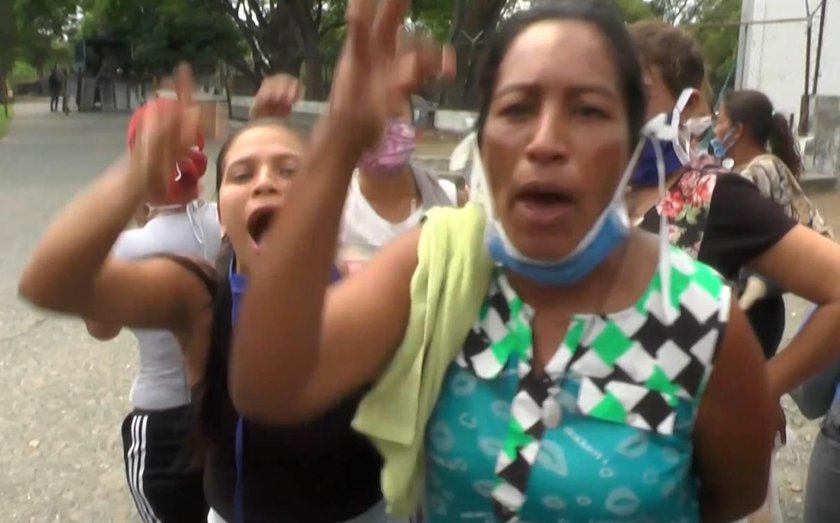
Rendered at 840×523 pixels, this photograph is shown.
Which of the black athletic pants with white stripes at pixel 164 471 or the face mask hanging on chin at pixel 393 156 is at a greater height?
the face mask hanging on chin at pixel 393 156

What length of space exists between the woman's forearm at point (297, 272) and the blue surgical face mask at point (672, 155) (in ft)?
3.01

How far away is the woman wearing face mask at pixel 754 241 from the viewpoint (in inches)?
89.4

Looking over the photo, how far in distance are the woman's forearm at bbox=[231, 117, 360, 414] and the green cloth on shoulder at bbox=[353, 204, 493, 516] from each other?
7.9 inches

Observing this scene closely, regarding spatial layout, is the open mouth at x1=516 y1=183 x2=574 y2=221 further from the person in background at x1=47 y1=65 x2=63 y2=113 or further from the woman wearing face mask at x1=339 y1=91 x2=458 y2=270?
the person in background at x1=47 y1=65 x2=63 y2=113

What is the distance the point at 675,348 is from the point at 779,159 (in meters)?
2.94

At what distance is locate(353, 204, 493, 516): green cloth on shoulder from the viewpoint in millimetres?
1663

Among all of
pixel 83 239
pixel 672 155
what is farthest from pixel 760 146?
pixel 83 239

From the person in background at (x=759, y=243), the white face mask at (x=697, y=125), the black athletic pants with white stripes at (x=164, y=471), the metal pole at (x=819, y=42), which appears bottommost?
the black athletic pants with white stripes at (x=164, y=471)

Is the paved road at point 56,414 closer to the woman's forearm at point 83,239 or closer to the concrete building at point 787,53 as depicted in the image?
the woman's forearm at point 83,239

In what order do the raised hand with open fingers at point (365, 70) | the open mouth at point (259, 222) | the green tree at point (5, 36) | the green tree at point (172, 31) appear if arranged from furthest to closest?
the green tree at point (5, 36) < the green tree at point (172, 31) < the open mouth at point (259, 222) < the raised hand with open fingers at point (365, 70)

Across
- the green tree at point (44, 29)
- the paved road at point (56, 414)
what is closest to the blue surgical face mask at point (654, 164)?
the paved road at point (56, 414)

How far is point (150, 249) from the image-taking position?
9.65 feet

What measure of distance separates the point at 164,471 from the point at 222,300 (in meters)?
0.66

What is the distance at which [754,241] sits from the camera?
2342 millimetres
